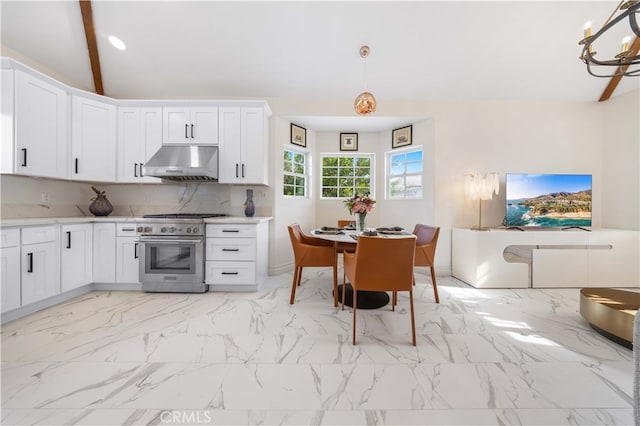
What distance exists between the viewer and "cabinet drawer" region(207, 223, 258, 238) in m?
2.96

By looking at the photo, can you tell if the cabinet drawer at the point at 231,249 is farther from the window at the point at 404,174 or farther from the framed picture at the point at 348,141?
the window at the point at 404,174

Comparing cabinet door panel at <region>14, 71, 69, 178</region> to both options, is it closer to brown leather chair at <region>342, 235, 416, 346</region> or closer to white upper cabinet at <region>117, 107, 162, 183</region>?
white upper cabinet at <region>117, 107, 162, 183</region>

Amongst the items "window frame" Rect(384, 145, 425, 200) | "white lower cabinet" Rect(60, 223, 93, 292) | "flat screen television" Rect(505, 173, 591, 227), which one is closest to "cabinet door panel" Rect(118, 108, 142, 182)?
"white lower cabinet" Rect(60, 223, 93, 292)

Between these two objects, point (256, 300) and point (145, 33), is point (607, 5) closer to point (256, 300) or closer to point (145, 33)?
point (256, 300)

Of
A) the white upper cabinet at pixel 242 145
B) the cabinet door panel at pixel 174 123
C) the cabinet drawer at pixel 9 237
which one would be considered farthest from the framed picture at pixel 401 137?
the cabinet drawer at pixel 9 237

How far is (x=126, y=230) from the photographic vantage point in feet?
9.70

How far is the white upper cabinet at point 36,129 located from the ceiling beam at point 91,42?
0.76m

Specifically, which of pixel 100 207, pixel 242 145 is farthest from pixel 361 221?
pixel 100 207

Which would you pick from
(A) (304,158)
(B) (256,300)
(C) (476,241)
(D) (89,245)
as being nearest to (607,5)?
(C) (476,241)

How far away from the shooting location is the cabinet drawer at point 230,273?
2.95 meters

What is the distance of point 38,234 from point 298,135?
3405 mm

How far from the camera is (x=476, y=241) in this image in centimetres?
318

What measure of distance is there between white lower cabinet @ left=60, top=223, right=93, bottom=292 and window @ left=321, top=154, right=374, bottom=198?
346cm

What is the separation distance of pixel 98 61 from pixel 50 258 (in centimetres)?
263
